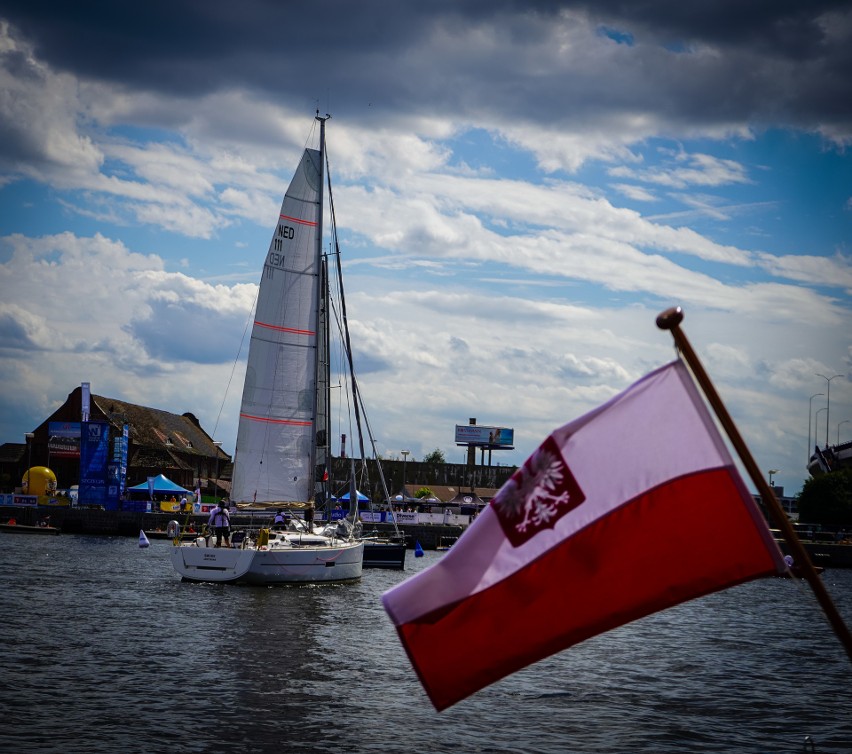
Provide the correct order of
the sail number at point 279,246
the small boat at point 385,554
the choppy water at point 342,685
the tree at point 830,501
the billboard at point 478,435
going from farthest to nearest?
the billboard at point 478,435 → the tree at point 830,501 → the small boat at point 385,554 → the sail number at point 279,246 → the choppy water at point 342,685

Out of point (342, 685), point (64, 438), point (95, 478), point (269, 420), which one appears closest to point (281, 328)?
point (269, 420)

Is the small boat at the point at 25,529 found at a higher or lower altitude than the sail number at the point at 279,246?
lower

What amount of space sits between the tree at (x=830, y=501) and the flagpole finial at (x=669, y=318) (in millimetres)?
88226

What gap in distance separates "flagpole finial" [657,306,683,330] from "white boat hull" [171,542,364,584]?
1261 inches

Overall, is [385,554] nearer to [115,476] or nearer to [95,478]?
[115,476]

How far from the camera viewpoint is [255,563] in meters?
37.3

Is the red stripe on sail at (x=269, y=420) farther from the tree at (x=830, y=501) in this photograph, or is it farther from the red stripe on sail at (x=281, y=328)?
the tree at (x=830, y=501)

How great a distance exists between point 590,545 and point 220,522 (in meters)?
32.0

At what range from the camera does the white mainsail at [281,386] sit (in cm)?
4294

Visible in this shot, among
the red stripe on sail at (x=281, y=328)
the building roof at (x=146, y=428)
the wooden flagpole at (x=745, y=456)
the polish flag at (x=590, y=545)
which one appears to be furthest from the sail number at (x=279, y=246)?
the building roof at (x=146, y=428)

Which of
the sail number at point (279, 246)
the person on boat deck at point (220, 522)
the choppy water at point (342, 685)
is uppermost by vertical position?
the sail number at point (279, 246)

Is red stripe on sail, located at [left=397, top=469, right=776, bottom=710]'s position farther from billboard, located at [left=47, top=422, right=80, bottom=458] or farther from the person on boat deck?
billboard, located at [left=47, top=422, right=80, bottom=458]

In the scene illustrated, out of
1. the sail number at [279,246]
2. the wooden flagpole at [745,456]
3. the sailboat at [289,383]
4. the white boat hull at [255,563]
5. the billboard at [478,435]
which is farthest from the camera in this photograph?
the billboard at [478,435]

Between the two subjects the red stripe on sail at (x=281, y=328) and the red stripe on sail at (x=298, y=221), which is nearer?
the red stripe on sail at (x=281, y=328)
